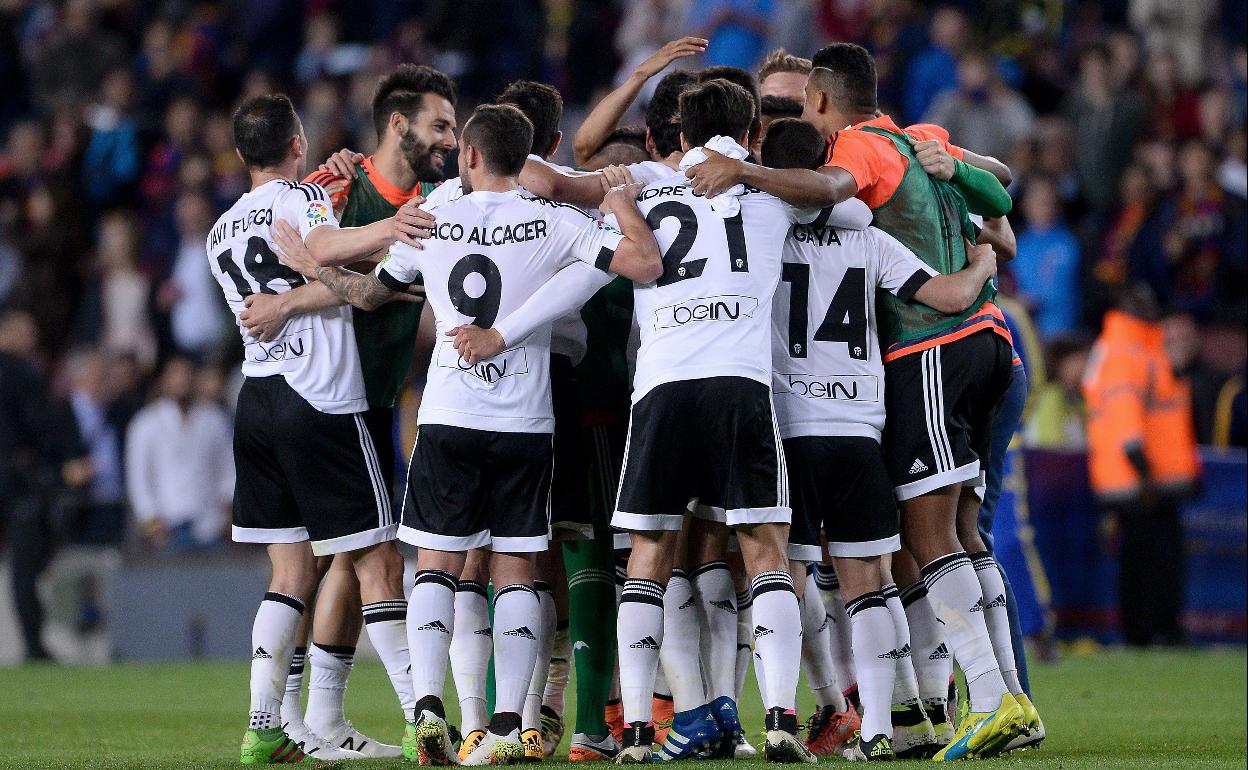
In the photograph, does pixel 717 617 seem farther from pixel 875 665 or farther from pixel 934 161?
pixel 934 161

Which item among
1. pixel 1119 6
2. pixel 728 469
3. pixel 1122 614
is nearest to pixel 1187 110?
pixel 1119 6

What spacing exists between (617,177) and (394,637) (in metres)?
2.03

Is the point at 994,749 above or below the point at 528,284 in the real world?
below

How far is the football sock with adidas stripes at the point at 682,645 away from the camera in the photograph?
21.6 feet

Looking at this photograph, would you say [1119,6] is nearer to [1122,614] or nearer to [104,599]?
[1122,614]

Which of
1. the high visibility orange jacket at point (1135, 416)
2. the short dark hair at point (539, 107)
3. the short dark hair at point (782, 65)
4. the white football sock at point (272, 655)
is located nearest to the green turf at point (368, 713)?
the white football sock at point (272, 655)

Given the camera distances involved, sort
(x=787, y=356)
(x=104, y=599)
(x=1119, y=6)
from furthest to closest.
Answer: (x=1119, y=6) < (x=104, y=599) < (x=787, y=356)

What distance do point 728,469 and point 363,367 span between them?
1.78 meters

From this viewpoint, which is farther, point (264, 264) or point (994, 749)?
point (264, 264)

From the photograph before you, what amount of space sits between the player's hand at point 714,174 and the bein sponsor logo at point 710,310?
0.40 meters

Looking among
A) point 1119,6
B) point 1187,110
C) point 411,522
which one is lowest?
point 411,522

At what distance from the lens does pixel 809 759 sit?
6344 mm

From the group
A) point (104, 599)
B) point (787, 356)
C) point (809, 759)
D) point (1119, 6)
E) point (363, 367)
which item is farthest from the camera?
point (1119, 6)

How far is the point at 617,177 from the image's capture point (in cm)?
708
